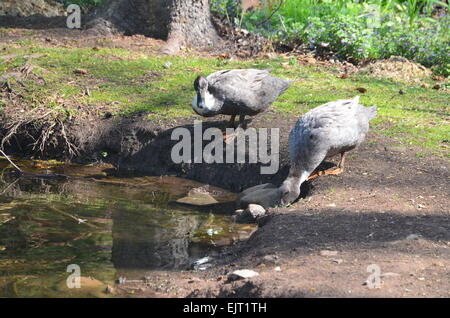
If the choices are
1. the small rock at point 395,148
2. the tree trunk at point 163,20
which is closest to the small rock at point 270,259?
the small rock at point 395,148

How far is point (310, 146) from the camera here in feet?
21.9

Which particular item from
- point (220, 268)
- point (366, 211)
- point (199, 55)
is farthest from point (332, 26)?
point (220, 268)

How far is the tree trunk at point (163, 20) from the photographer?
12008 mm

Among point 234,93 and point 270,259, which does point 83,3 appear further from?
point 270,259

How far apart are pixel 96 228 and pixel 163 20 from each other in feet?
22.8

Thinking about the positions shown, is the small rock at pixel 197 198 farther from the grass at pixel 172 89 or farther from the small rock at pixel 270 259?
the small rock at pixel 270 259

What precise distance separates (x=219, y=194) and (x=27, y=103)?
10.2 ft

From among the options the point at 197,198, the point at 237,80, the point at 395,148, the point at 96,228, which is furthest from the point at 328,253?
the point at 237,80

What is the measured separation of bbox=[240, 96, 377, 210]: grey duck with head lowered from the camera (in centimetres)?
656

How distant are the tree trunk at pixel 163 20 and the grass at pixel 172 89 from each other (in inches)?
34.9

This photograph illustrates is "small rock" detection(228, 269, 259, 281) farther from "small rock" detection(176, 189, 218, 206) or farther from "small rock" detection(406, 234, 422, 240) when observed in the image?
"small rock" detection(176, 189, 218, 206)

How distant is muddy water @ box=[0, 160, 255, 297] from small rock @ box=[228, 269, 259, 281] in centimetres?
71

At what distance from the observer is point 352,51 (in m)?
11.9

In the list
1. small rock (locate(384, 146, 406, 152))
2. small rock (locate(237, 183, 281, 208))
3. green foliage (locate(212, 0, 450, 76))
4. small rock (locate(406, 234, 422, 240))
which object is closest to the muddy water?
small rock (locate(237, 183, 281, 208))
